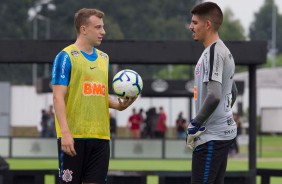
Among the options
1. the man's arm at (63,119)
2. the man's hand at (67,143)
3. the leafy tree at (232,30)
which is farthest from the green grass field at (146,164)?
the leafy tree at (232,30)

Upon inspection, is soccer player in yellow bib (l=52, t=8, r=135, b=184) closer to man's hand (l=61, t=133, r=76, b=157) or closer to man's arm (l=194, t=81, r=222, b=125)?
man's hand (l=61, t=133, r=76, b=157)

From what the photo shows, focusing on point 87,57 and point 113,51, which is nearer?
point 87,57

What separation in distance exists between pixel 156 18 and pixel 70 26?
1645 centimetres

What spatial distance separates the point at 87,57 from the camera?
Answer: 339 inches

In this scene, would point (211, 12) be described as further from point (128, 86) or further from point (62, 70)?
point (62, 70)

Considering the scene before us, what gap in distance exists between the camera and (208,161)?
8.00 meters

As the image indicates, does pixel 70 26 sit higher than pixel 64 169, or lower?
higher

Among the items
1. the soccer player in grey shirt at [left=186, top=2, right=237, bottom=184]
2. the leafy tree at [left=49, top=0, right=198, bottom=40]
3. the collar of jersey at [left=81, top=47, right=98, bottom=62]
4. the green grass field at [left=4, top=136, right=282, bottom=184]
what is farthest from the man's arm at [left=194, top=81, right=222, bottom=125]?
the leafy tree at [left=49, top=0, right=198, bottom=40]

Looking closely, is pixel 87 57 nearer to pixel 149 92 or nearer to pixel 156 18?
pixel 149 92

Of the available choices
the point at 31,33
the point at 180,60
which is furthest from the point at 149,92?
the point at 31,33

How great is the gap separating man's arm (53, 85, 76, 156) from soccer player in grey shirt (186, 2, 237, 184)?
1.01 meters

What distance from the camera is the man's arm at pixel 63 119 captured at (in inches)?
325

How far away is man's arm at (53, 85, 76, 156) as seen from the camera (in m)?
8.25

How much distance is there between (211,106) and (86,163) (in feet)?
4.65
